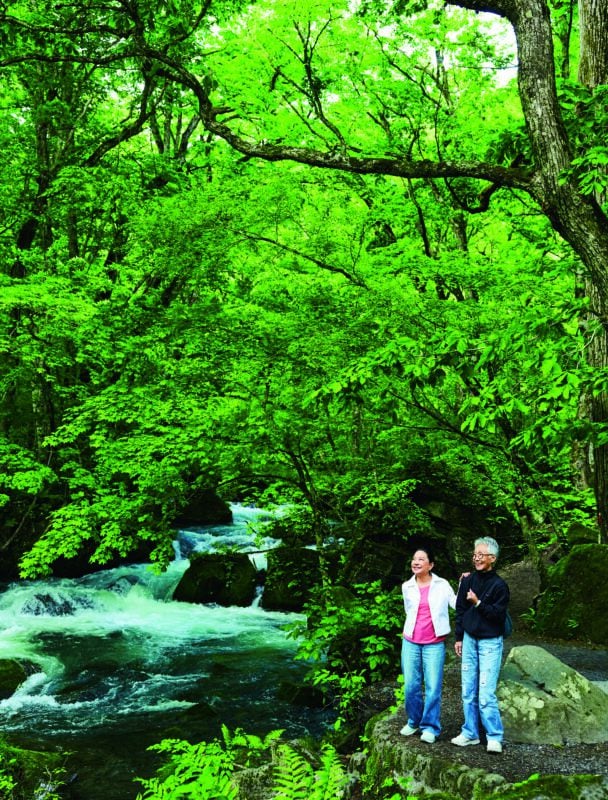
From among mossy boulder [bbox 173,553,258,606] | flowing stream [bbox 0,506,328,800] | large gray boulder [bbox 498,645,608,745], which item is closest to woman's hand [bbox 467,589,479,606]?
large gray boulder [bbox 498,645,608,745]

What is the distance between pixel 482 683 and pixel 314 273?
7.68 m

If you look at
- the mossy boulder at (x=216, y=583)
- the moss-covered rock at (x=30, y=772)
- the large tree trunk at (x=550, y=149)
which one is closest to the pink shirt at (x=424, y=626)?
the large tree trunk at (x=550, y=149)

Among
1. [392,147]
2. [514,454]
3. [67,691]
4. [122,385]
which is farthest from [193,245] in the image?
[67,691]

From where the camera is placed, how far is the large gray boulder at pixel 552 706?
219 inches

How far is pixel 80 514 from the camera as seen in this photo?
866cm

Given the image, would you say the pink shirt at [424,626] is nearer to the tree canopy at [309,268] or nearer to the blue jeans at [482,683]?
the blue jeans at [482,683]

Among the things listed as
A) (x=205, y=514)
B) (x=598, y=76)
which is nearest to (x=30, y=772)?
(x=598, y=76)

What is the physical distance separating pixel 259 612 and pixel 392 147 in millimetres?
11656

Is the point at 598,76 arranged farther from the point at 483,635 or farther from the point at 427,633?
the point at 427,633

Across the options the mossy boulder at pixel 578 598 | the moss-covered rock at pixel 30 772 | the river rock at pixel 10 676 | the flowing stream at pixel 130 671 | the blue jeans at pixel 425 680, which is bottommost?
the flowing stream at pixel 130 671

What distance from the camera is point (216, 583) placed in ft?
53.1

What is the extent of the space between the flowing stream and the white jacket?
13.5ft

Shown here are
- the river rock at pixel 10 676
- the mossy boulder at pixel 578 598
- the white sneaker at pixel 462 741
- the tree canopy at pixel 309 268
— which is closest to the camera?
the white sneaker at pixel 462 741

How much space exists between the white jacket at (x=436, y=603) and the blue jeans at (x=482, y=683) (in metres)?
0.23
